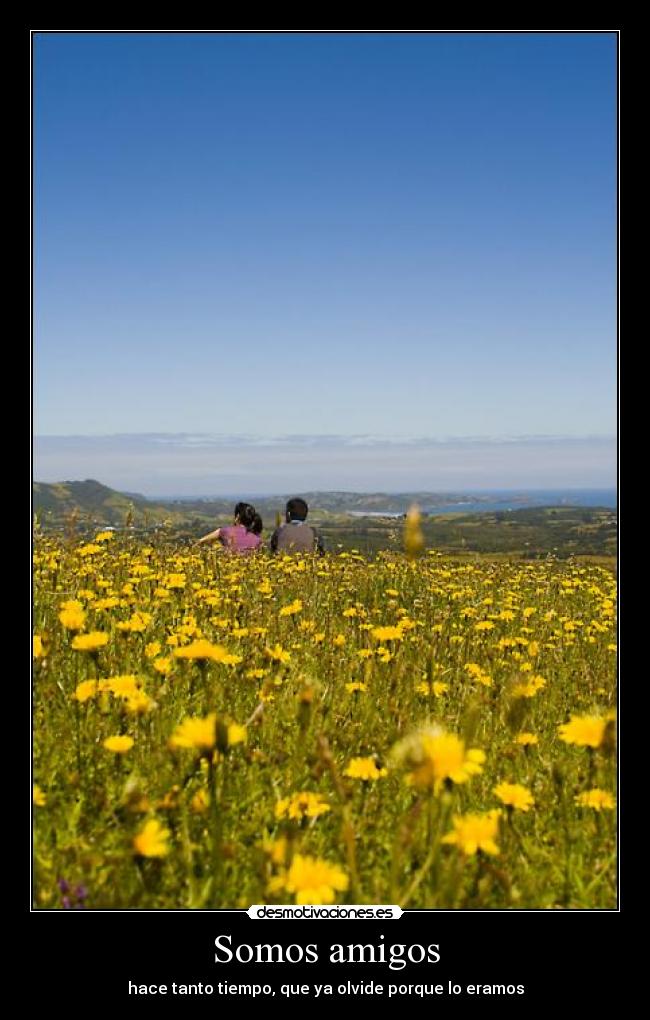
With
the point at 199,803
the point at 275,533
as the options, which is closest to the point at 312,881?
the point at 199,803

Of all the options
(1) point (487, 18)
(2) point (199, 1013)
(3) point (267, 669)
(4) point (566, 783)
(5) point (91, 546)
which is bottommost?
(2) point (199, 1013)

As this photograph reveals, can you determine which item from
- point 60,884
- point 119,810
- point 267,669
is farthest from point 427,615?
point 60,884

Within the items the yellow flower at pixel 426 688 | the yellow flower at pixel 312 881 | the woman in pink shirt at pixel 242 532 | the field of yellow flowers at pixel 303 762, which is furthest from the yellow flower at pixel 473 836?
the woman in pink shirt at pixel 242 532

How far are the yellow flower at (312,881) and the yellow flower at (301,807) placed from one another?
12.6 inches

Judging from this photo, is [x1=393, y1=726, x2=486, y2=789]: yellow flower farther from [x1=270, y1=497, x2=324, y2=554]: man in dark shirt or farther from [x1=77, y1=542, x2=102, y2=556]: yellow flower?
[x1=270, y1=497, x2=324, y2=554]: man in dark shirt

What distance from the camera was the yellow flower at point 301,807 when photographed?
2170mm

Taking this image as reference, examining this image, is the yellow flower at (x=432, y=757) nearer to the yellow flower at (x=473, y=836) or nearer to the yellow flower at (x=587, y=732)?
the yellow flower at (x=473, y=836)

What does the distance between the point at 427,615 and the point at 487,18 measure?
397cm

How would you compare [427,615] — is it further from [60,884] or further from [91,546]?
[60,884]

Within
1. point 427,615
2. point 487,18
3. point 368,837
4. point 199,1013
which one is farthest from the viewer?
point 427,615

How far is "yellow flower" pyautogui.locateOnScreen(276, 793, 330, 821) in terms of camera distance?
2170 millimetres

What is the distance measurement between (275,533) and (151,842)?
9.34 meters

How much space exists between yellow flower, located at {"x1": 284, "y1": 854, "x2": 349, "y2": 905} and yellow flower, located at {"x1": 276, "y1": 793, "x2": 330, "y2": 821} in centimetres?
32
